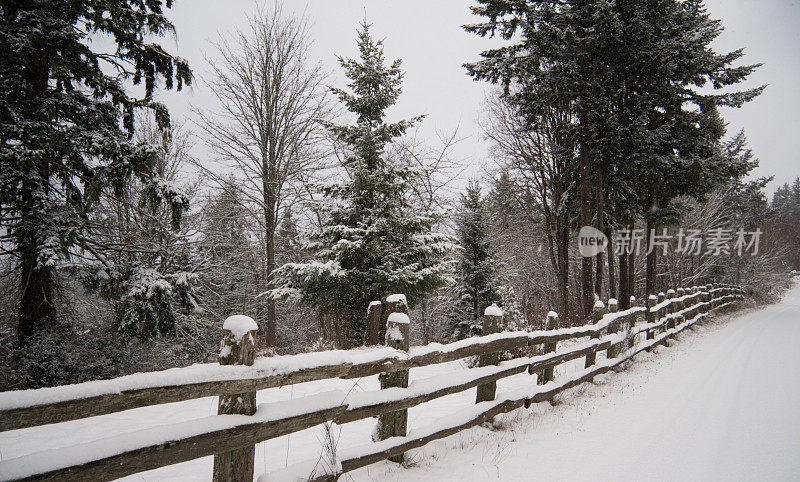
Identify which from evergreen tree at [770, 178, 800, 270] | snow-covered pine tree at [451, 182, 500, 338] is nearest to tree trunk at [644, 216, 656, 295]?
snow-covered pine tree at [451, 182, 500, 338]

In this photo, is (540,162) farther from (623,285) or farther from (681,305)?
(681,305)

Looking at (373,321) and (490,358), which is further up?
(373,321)

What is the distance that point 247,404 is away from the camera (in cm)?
255

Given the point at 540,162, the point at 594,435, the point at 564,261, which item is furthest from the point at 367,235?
the point at 540,162

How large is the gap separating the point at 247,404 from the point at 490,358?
3.26m

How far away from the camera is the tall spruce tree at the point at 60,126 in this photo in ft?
22.8

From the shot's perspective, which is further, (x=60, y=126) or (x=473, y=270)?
(x=473, y=270)

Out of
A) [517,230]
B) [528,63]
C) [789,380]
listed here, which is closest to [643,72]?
[528,63]

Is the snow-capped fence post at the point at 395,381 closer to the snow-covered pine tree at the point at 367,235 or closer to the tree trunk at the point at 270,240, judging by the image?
the snow-covered pine tree at the point at 367,235

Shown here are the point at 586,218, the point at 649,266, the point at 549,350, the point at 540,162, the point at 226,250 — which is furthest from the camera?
the point at 226,250

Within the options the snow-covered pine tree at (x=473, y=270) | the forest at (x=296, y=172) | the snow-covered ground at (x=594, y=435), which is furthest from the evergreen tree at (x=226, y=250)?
the snow-covered pine tree at (x=473, y=270)

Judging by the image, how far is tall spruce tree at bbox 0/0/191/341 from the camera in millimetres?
6949

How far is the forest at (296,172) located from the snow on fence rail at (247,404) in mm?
5791

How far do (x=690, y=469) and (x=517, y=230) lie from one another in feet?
83.4
